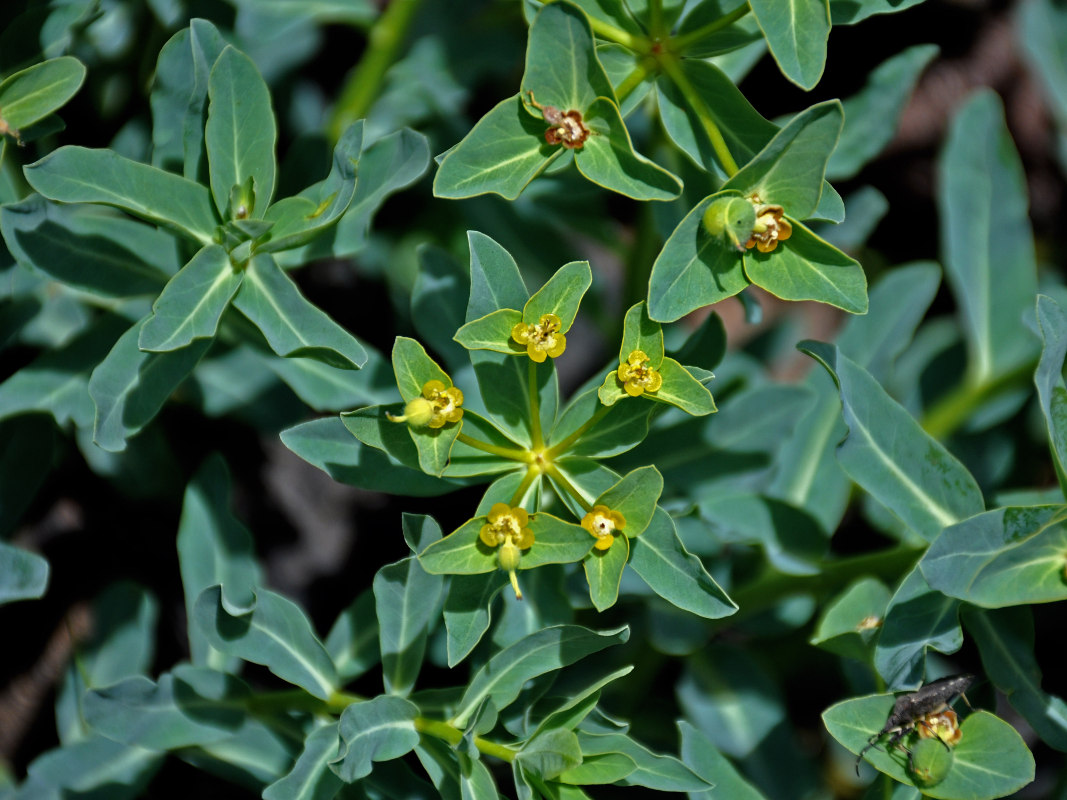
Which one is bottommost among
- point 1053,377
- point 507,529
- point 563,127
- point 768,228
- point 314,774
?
point 314,774

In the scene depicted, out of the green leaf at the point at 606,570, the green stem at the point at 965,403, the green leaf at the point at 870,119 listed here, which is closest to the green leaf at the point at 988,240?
the green stem at the point at 965,403

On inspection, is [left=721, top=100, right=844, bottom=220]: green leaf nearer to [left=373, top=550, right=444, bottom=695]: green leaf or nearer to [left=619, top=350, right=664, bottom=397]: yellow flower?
[left=619, top=350, right=664, bottom=397]: yellow flower

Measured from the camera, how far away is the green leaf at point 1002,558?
1.65 meters

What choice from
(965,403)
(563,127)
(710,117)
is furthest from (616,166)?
(965,403)

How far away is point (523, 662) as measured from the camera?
6.03 feet

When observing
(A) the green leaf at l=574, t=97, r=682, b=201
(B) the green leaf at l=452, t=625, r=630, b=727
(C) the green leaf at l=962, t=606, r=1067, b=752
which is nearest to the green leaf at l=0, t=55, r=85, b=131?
(A) the green leaf at l=574, t=97, r=682, b=201

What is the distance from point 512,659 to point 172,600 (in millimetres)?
1511

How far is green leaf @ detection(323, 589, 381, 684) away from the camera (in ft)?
7.35

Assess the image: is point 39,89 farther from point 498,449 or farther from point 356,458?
point 498,449

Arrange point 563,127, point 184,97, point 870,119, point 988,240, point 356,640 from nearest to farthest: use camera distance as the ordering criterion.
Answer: point 563,127
point 184,97
point 356,640
point 870,119
point 988,240

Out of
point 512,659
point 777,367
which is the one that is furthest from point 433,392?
point 777,367

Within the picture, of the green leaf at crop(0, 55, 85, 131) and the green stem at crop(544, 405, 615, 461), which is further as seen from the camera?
the green leaf at crop(0, 55, 85, 131)

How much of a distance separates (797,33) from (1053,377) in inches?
30.0

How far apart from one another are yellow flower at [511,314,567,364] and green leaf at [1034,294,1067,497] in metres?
0.84
